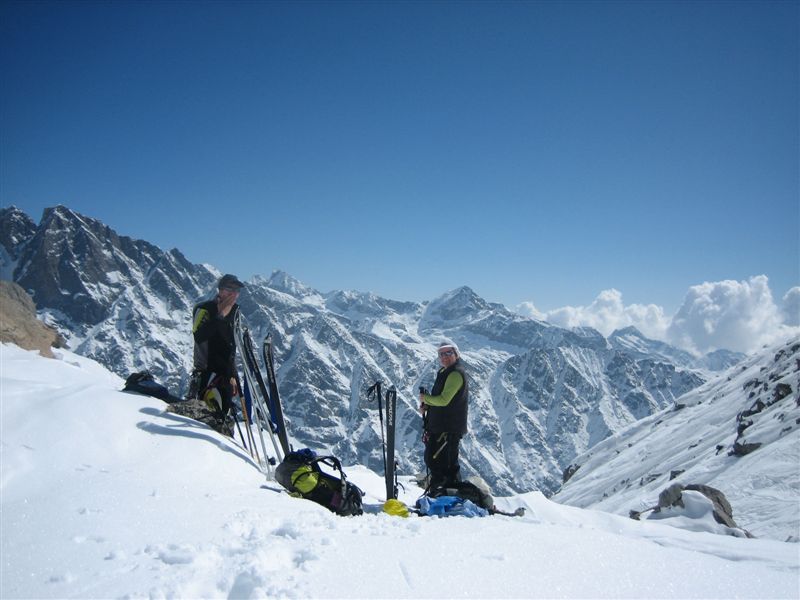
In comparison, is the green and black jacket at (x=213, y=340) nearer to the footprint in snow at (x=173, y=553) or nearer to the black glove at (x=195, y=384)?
the black glove at (x=195, y=384)

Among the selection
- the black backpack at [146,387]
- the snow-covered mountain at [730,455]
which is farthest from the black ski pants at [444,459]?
the snow-covered mountain at [730,455]

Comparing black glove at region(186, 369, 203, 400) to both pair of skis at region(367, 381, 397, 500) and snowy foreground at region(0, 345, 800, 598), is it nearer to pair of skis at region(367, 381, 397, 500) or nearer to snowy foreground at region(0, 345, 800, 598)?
snowy foreground at region(0, 345, 800, 598)

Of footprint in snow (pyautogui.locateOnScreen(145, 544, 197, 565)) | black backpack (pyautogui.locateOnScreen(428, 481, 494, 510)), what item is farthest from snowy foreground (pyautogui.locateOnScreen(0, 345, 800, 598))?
black backpack (pyautogui.locateOnScreen(428, 481, 494, 510))

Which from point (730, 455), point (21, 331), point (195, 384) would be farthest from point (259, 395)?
point (730, 455)

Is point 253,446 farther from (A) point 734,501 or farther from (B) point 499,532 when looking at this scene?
(A) point 734,501

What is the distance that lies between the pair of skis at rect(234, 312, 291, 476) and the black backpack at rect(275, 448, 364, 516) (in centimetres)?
169

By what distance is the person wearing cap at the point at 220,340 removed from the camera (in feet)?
31.0

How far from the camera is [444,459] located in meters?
9.74

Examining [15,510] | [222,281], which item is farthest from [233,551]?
[222,281]

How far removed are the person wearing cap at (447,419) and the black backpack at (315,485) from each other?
8.72ft

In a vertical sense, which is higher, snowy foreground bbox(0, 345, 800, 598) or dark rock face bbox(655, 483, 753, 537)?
snowy foreground bbox(0, 345, 800, 598)

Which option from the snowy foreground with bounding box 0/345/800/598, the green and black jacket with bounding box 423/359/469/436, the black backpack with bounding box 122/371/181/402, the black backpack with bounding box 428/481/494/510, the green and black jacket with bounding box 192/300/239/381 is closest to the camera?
the snowy foreground with bounding box 0/345/800/598

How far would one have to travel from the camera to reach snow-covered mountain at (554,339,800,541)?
657 inches

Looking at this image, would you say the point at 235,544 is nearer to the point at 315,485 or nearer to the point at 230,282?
the point at 315,485
